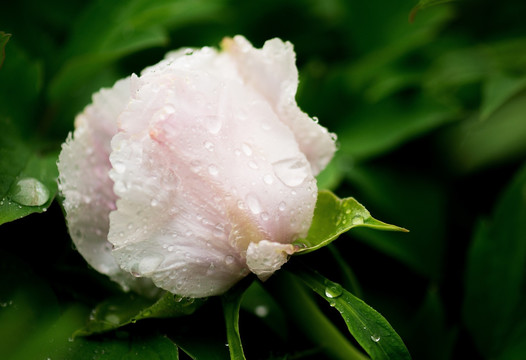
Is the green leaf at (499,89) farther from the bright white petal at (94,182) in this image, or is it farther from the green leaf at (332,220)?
the bright white petal at (94,182)

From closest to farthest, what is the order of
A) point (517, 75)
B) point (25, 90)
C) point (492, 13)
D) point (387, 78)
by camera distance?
point (25, 90) < point (517, 75) < point (387, 78) < point (492, 13)

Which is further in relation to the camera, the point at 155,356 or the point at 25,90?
the point at 25,90

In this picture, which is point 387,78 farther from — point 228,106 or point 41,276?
point 41,276

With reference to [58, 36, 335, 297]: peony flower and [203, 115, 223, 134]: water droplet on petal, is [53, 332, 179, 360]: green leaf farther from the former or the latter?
[203, 115, 223, 134]: water droplet on petal

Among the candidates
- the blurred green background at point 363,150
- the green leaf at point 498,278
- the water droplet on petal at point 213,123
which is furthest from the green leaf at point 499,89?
the water droplet on petal at point 213,123

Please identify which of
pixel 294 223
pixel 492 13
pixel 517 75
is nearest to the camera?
pixel 294 223

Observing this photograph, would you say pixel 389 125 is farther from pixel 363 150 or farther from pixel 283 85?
pixel 283 85

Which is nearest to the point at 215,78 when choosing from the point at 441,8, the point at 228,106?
the point at 228,106
